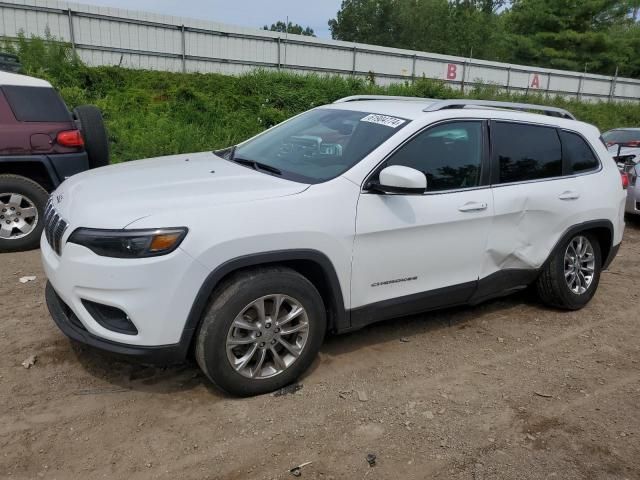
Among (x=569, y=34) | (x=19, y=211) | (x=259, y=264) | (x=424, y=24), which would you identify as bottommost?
(x=19, y=211)

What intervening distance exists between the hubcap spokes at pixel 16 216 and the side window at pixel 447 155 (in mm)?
4248

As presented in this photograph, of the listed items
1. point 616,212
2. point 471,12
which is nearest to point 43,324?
point 616,212

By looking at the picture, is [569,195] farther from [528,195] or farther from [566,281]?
[566,281]

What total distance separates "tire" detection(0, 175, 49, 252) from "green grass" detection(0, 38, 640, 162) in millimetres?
4407

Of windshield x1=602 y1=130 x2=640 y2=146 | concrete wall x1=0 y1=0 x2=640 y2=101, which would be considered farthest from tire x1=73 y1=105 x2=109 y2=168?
windshield x1=602 y1=130 x2=640 y2=146

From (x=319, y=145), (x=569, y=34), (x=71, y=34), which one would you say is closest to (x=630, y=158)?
(x=319, y=145)

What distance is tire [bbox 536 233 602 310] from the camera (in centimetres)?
456

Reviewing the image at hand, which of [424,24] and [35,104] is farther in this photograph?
[424,24]

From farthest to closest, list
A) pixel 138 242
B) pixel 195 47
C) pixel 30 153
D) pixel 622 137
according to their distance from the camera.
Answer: pixel 195 47 < pixel 622 137 < pixel 30 153 < pixel 138 242

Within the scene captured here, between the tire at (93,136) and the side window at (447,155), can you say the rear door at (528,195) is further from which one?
the tire at (93,136)

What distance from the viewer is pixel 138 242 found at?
2.76m

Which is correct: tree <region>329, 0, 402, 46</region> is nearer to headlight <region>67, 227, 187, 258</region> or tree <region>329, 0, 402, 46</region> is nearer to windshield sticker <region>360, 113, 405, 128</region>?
windshield sticker <region>360, 113, 405, 128</region>

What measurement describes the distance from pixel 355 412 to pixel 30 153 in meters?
4.53

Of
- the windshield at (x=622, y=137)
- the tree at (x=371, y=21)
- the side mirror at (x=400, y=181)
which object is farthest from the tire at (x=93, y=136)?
the tree at (x=371, y=21)
